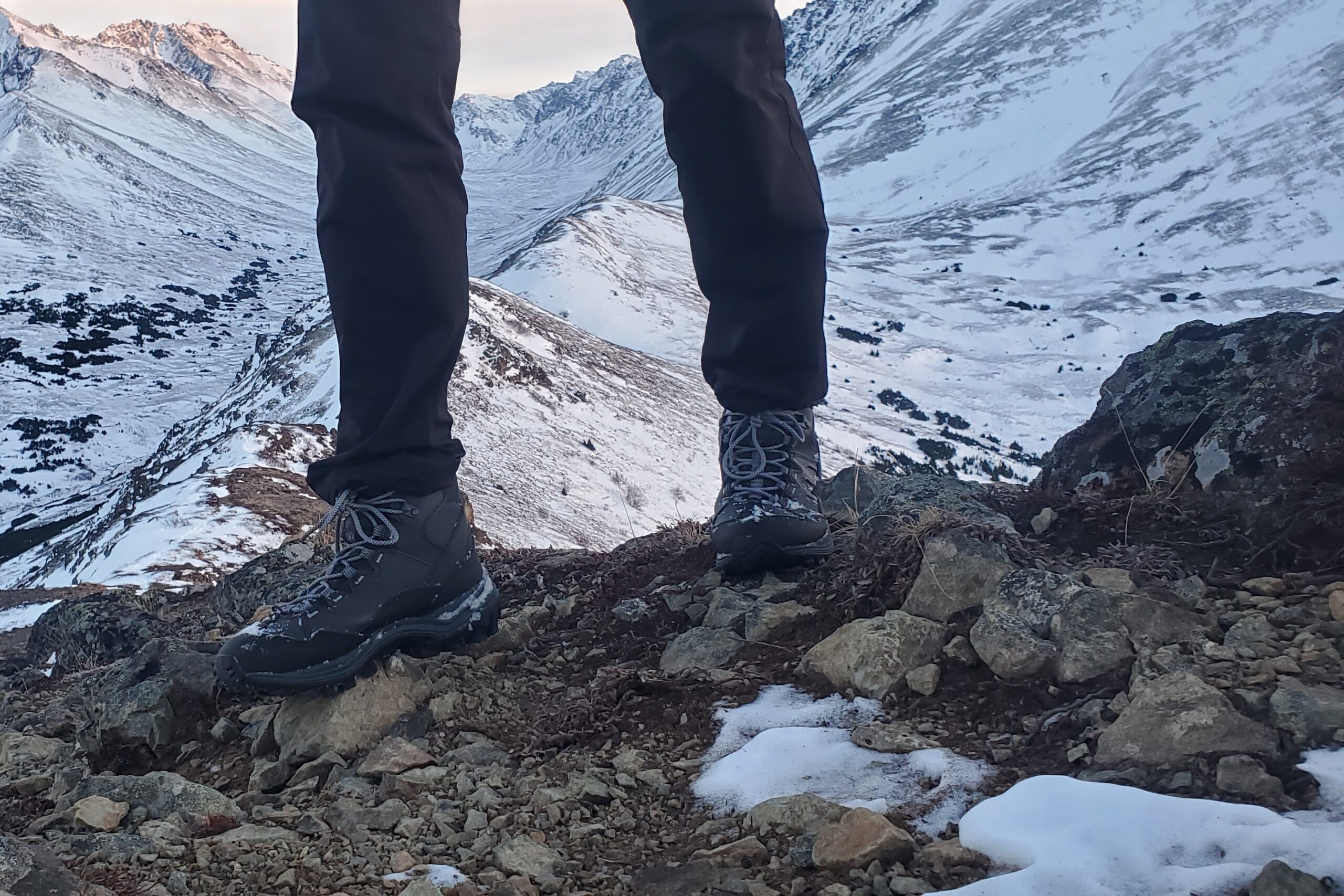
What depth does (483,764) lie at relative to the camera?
1937 mm

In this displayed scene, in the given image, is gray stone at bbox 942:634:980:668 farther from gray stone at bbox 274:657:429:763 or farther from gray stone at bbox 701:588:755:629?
gray stone at bbox 274:657:429:763

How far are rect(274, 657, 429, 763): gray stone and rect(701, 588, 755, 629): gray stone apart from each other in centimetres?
73

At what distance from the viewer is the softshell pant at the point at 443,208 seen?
2.05 meters

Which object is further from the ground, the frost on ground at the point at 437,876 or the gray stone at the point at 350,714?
the frost on ground at the point at 437,876

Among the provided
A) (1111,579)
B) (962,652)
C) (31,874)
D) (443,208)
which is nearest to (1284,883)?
(962,652)

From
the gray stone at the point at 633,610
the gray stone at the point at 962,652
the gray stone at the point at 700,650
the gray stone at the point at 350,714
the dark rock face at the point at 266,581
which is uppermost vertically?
the gray stone at the point at 962,652

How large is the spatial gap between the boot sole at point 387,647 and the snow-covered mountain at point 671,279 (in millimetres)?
6133

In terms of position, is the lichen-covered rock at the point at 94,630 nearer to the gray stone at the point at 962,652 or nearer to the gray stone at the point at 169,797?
the gray stone at the point at 169,797

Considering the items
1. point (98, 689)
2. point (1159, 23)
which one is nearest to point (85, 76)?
point (1159, 23)

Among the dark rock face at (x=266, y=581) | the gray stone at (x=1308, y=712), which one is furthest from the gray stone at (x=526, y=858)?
the dark rock face at (x=266, y=581)

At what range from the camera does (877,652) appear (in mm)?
2006

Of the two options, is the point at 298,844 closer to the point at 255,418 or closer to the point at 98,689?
the point at 98,689

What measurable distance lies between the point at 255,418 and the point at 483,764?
642 inches

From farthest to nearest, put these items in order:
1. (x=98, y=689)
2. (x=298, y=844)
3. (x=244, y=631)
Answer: (x=98, y=689) < (x=244, y=631) < (x=298, y=844)
